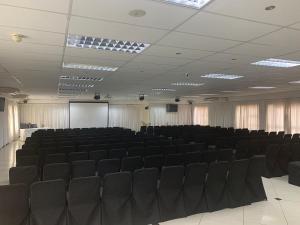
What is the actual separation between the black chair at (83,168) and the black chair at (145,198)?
1535 mm

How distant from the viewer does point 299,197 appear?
536 centimetres

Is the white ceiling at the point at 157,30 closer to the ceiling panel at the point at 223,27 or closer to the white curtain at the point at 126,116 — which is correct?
the ceiling panel at the point at 223,27

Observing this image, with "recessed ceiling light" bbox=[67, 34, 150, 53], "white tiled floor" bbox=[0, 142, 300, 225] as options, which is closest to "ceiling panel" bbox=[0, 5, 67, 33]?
"recessed ceiling light" bbox=[67, 34, 150, 53]

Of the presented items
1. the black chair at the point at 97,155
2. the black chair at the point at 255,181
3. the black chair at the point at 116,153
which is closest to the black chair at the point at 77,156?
the black chair at the point at 97,155

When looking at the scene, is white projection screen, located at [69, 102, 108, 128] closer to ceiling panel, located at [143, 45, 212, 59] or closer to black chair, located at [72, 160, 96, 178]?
black chair, located at [72, 160, 96, 178]

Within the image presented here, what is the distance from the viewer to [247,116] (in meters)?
15.6

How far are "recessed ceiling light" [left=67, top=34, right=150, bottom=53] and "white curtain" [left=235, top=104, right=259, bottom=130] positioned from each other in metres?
12.3

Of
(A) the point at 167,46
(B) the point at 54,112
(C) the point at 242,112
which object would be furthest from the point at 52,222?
(B) the point at 54,112

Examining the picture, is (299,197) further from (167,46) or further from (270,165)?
(167,46)

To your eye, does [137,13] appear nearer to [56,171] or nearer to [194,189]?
[194,189]

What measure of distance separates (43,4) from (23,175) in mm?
3173

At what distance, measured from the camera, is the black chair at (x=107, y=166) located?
5273 millimetres

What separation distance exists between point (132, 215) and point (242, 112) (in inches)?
547

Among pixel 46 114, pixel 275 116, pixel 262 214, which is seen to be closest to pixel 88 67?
pixel 262 214
